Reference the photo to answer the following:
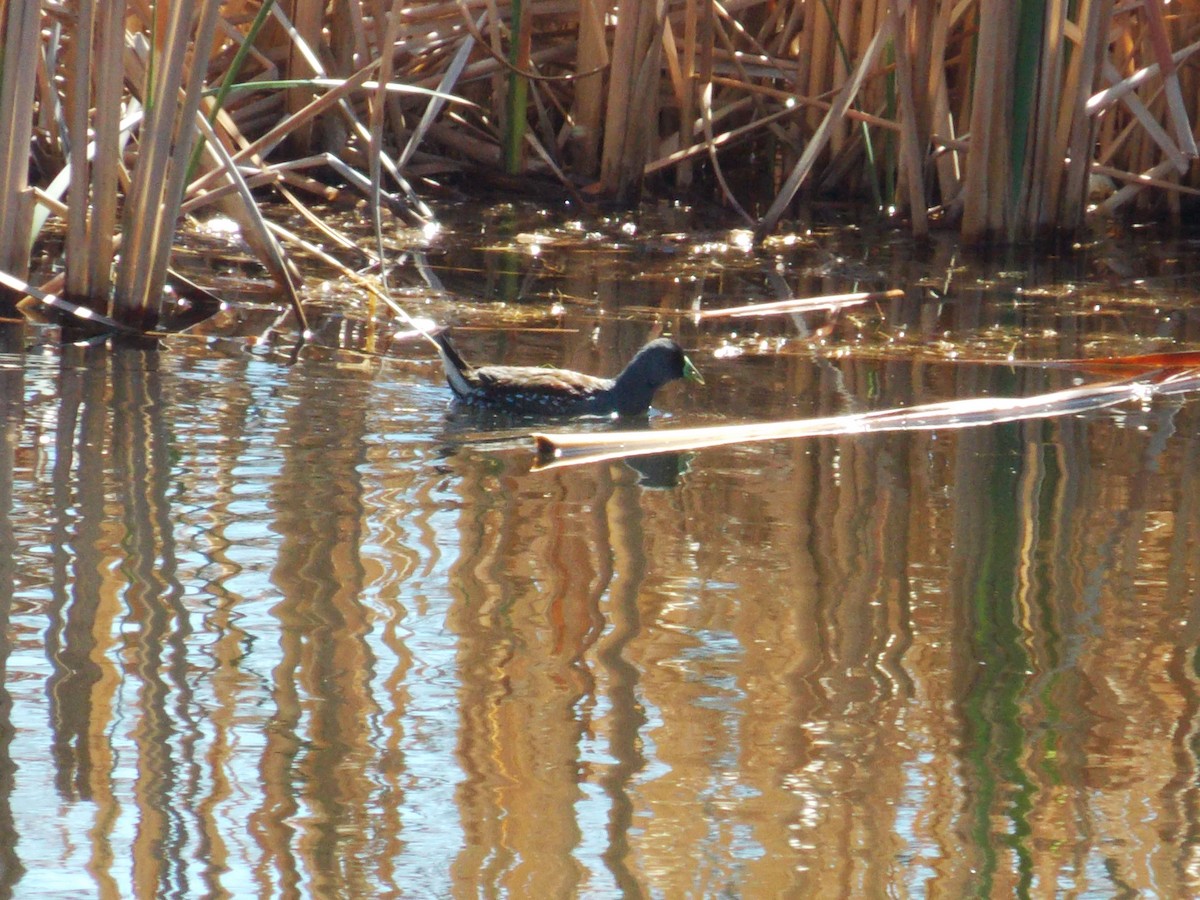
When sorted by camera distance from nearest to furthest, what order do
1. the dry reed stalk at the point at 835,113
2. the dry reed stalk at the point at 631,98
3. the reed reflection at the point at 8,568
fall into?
the reed reflection at the point at 8,568 → the dry reed stalk at the point at 835,113 → the dry reed stalk at the point at 631,98

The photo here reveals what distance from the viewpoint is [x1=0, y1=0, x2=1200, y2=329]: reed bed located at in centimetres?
713

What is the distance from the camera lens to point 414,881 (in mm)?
2141

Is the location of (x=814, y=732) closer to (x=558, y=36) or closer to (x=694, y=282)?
(x=694, y=282)

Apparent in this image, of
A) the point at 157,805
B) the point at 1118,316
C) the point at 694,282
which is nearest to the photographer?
the point at 157,805

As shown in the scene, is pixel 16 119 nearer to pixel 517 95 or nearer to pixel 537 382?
pixel 537 382

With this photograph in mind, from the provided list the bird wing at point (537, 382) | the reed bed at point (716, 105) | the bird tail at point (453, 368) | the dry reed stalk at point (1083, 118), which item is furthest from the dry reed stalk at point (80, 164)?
the dry reed stalk at point (1083, 118)

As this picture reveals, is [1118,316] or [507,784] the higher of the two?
[1118,316]

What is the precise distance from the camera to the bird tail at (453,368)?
4988 millimetres

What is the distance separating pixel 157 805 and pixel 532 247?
5.64 meters

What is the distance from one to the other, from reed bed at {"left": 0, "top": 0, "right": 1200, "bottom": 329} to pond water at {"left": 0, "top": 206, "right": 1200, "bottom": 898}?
1.81 meters

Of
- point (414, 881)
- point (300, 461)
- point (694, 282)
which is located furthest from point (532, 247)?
point (414, 881)

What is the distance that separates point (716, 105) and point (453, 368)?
4.32m

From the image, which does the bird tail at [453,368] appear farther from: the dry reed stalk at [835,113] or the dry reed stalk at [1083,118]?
the dry reed stalk at [1083,118]

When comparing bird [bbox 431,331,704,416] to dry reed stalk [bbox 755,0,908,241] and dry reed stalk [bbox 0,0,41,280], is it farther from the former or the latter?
dry reed stalk [bbox 755,0,908,241]
